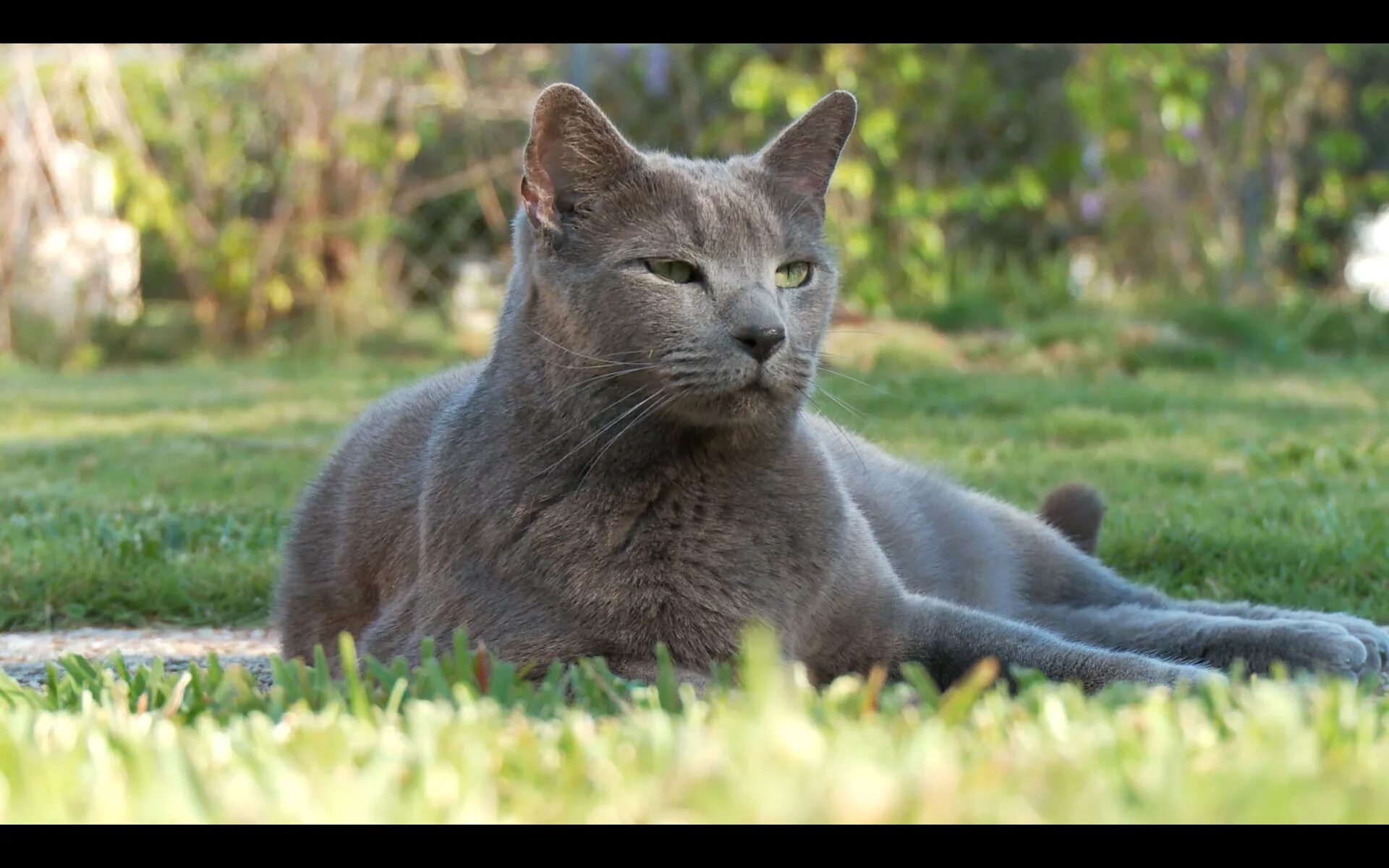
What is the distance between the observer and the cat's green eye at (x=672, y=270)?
249 cm

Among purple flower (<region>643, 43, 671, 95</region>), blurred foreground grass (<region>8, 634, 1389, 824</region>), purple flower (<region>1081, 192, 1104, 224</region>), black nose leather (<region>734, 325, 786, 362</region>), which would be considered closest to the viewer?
blurred foreground grass (<region>8, 634, 1389, 824</region>)

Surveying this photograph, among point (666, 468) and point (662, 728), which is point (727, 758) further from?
point (666, 468)

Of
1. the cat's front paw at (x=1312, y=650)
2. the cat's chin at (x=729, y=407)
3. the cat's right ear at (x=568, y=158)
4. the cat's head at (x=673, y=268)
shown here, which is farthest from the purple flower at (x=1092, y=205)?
the cat's chin at (x=729, y=407)

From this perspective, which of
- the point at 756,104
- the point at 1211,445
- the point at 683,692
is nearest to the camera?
the point at 683,692

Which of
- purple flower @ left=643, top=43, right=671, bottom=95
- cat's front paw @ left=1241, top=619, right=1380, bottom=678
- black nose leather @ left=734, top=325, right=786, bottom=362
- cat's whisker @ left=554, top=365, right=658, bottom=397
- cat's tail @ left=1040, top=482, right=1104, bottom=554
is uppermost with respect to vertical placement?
purple flower @ left=643, top=43, right=671, bottom=95

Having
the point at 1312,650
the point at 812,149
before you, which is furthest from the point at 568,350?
the point at 1312,650

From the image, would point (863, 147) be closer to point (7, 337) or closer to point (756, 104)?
point (756, 104)

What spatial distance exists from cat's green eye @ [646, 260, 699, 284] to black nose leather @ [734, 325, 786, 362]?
0.55 ft

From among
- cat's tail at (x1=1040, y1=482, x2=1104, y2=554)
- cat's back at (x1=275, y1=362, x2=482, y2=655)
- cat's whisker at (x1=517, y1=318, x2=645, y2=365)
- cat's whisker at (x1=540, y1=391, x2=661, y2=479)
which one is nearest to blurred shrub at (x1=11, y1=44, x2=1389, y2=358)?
cat's tail at (x1=1040, y1=482, x2=1104, y2=554)

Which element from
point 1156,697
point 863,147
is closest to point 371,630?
point 1156,697

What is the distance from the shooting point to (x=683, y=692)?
6.49ft

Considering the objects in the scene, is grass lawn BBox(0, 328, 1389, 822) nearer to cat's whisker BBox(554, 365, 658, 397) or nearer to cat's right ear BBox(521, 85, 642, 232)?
cat's whisker BBox(554, 365, 658, 397)

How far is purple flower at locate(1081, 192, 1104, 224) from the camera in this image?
9.80 meters

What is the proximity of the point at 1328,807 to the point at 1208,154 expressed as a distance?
8.47m
